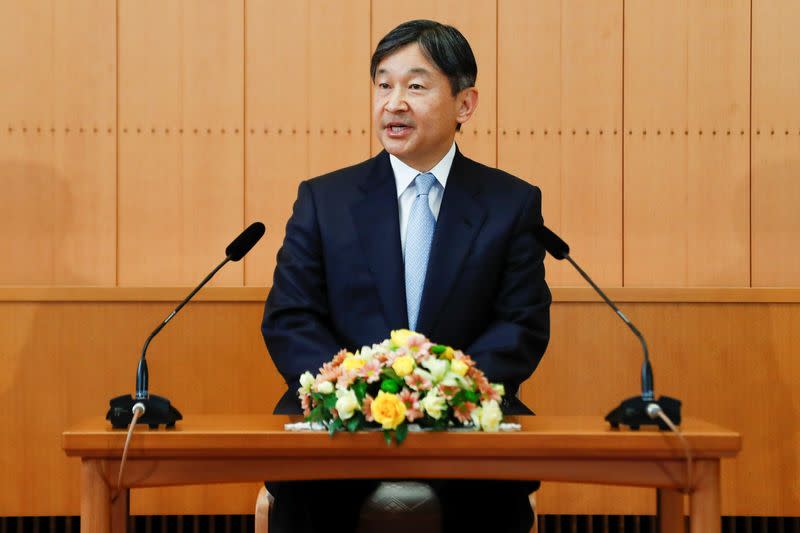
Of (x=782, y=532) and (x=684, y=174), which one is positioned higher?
(x=684, y=174)

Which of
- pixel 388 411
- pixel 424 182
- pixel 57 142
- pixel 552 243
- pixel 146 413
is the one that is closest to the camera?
pixel 388 411

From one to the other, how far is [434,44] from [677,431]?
1280 mm

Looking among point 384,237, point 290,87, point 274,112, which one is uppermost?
point 290,87

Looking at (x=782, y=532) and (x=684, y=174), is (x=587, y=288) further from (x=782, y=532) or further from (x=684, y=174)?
(x=782, y=532)

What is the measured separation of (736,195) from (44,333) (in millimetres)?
2709

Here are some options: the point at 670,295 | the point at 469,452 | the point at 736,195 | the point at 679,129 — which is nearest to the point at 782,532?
the point at 670,295

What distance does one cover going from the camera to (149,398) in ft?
6.37

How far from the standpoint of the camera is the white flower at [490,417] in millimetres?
1866

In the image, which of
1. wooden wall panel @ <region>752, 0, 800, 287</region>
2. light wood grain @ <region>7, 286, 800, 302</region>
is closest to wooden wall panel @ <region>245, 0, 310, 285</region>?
light wood grain @ <region>7, 286, 800, 302</region>

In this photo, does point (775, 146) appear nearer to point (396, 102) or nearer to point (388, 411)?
point (396, 102)

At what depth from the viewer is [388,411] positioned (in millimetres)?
1815

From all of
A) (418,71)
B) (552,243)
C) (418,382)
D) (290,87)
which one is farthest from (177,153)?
(418,382)

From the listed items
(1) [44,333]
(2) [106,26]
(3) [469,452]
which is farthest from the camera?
(2) [106,26]

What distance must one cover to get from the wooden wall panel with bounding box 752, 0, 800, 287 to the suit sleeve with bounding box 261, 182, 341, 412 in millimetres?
2135
